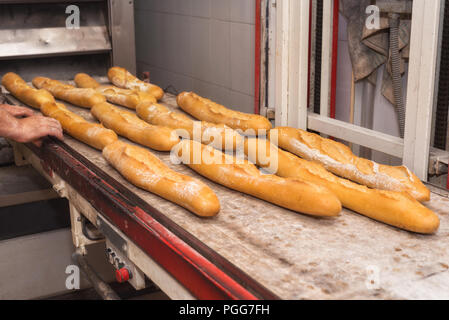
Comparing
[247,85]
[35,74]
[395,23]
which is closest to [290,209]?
[395,23]

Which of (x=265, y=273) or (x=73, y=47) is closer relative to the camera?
(x=265, y=273)

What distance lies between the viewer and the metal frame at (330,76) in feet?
5.61

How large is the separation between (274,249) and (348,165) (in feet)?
1.95

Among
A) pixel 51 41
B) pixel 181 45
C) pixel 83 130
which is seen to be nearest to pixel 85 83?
pixel 51 41

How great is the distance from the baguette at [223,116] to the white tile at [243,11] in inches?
32.2

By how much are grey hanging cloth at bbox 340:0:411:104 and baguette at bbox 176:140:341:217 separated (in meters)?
1.06

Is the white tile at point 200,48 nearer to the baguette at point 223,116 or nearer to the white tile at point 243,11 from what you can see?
the white tile at point 243,11

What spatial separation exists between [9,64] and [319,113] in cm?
215

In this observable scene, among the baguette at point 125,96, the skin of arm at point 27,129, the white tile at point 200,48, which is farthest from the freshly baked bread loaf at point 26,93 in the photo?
the white tile at point 200,48

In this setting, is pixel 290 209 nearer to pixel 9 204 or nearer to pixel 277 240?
pixel 277 240

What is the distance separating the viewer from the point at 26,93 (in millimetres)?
2619

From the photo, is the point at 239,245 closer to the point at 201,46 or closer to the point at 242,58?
the point at 242,58

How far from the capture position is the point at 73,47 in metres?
3.28

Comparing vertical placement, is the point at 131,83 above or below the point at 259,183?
above
